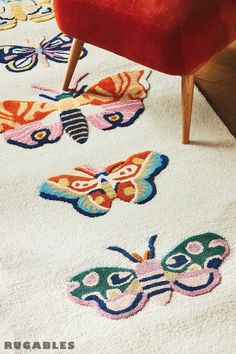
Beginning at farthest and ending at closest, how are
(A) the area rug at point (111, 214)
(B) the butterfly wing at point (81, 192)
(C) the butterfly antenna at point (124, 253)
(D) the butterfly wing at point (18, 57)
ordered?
(D) the butterfly wing at point (18, 57) → (B) the butterfly wing at point (81, 192) → (C) the butterfly antenna at point (124, 253) → (A) the area rug at point (111, 214)

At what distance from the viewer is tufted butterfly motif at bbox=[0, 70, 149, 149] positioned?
1.59m

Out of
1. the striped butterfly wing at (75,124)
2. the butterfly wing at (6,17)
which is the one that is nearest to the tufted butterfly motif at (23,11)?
the butterfly wing at (6,17)

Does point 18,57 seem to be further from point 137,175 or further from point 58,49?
point 137,175

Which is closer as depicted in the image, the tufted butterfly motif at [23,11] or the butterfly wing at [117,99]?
the butterfly wing at [117,99]

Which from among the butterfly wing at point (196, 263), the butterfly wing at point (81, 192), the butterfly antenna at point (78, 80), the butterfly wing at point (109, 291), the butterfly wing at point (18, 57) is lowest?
the butterfly wing at point (109, 291)

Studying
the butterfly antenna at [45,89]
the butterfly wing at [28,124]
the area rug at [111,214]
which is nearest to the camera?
the area rug at [111,214]

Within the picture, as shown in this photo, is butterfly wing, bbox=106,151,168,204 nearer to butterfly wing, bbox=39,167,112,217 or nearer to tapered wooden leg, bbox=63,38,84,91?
butterfly wing, bbox=39,167,112,217

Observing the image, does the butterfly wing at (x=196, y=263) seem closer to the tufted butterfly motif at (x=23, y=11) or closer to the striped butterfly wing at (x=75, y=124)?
the striped butterfly wing at (x=75, y=124)

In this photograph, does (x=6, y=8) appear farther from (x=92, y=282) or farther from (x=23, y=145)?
(x=92, y=282)

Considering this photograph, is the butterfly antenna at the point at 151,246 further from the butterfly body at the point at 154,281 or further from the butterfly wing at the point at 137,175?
the butterfly wing at the point at 137,175

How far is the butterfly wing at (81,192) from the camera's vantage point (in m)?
1.38

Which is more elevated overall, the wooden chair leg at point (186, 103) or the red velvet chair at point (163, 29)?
the red velvet chair at point (163, 29)

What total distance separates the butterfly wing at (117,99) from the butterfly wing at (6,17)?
484 mm

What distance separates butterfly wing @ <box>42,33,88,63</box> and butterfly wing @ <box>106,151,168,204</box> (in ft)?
1.77
